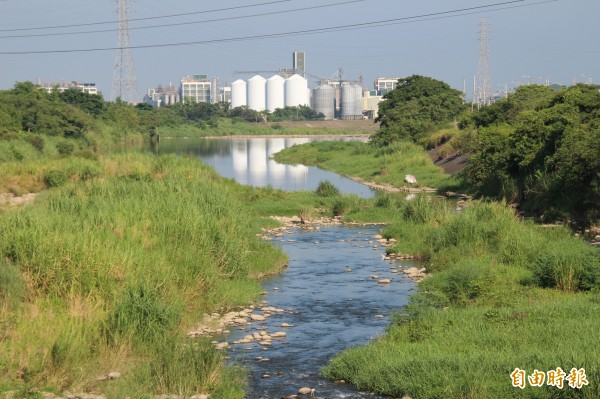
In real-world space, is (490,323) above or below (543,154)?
below

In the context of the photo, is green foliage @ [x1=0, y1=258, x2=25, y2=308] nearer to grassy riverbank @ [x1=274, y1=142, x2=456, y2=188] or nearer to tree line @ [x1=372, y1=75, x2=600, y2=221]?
tree line @ [x1=372, y1=75, x2=600, y2=221]

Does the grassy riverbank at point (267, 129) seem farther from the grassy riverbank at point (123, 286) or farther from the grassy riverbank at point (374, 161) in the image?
the grassy riverbank at point (123, 286)

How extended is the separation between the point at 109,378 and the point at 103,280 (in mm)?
3201

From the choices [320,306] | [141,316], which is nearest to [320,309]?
[320,306]

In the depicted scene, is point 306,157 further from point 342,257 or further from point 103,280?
point 103,280

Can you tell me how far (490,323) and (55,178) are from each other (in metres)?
29.2

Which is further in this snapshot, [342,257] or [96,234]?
[342,257]

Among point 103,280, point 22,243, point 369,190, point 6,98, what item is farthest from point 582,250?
point 6,98

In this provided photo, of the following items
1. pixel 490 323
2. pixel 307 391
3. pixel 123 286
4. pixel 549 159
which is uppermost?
pixel 549 159

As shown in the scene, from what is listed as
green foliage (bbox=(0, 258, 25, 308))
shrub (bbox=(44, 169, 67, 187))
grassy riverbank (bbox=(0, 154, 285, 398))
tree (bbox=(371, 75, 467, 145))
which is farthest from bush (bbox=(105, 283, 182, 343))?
tree (bbox=(371, 75, 467, 145))

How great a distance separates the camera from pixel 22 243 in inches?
623

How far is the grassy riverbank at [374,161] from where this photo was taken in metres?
49.0

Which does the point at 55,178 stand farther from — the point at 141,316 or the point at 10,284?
the point at 141,316

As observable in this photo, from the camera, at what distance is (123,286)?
15.6 meters
